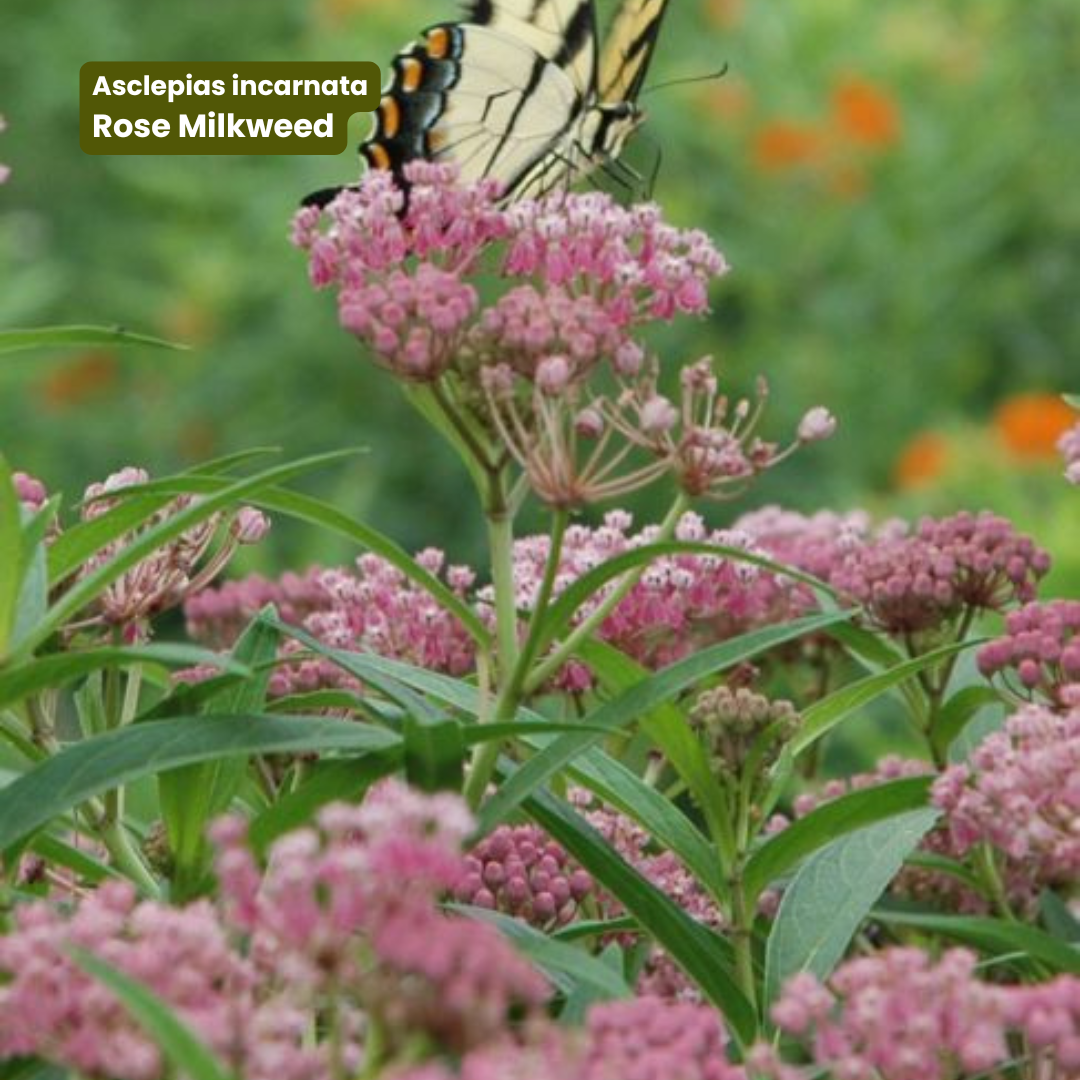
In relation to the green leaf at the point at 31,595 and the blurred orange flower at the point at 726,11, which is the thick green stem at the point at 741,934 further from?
the blurred orange flower at the point at 726,11

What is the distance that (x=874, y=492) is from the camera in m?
6.73

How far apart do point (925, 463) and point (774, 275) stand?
1.61 meters

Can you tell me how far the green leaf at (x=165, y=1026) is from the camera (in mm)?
1184

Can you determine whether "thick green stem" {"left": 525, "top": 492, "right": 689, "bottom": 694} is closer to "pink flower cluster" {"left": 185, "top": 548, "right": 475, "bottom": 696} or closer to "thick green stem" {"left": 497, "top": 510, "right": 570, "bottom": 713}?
"thick green stem" {"left": 497, "top": 510, "right": 570, "bottom": 713}

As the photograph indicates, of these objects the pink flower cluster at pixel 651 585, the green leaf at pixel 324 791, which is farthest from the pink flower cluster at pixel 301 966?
the pink flower cluster at pixel 651 585

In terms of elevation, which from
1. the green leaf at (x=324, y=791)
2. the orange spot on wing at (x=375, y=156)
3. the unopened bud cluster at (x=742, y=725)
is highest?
the orange spot on wing at (x=375, y=156)

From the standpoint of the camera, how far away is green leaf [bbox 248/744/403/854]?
1.61m

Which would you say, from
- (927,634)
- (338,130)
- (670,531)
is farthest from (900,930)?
(338,130)

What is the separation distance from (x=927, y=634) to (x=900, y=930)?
0.25 metres

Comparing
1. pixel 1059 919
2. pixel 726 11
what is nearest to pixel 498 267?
pixel 1059 919

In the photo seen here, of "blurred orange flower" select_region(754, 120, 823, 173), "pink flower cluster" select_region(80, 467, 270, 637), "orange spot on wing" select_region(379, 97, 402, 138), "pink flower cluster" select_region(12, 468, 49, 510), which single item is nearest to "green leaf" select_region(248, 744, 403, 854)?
"pink flower cluster" select_region(80, 467, 270, 637)

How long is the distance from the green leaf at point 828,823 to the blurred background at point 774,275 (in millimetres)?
4351

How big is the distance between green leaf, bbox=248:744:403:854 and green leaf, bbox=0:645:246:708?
0.33ft

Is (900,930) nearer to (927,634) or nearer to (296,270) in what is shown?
(927,634)
